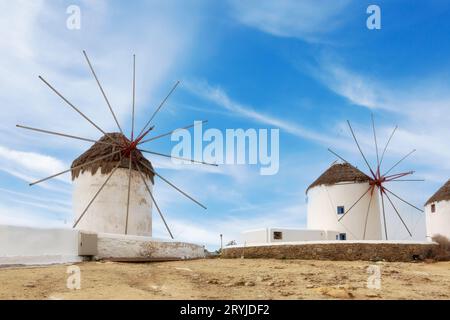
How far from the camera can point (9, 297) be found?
834 centimetres

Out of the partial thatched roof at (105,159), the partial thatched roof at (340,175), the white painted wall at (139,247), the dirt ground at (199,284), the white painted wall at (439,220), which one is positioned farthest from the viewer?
the partial thatched roof at (340,175)

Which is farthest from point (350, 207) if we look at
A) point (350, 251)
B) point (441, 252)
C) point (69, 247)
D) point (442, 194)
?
point (69, 247)

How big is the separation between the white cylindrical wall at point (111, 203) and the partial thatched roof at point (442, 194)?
50.3ft

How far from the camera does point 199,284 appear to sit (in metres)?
10.7

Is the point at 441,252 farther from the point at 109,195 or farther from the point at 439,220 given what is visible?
the point at 109,195

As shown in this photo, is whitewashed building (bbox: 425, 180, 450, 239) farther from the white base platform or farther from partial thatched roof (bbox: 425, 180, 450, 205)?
→ the white base platform

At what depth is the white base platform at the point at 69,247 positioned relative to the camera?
507 inches

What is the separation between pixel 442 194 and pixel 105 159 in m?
17.2

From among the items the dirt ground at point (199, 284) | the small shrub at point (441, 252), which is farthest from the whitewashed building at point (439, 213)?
the dirt ground at point (199, 284)

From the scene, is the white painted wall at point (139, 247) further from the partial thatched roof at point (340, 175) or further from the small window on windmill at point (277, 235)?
the partial thatched roof at point (340, 175)

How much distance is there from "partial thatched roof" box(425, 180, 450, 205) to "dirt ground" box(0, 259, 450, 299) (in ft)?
39.5

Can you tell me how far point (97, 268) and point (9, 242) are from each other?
250 centimetres
